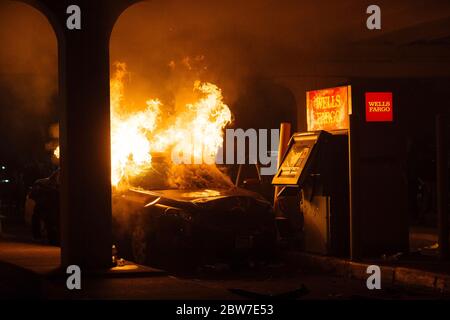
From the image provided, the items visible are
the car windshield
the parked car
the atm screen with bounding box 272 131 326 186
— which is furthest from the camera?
the car windshield

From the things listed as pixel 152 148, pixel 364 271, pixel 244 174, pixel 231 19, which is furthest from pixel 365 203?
pixel 244 174

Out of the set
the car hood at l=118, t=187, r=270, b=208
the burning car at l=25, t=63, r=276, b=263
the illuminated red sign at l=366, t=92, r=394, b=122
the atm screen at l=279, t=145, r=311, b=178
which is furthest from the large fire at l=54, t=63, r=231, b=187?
the illuminated red sign at l=366, t=92, r=394, b=122

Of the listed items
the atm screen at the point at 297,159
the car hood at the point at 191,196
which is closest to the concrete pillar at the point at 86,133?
the car hood at the point at 191,196

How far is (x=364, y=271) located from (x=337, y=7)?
768 centimetres

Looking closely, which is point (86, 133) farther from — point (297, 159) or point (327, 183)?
point (327, 183)

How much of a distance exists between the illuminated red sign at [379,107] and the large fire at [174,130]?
4047 millimetres

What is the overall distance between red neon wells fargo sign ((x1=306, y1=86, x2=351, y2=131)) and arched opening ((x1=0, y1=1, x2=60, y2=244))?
525 centimetres

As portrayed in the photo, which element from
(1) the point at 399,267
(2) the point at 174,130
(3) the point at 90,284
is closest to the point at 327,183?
(1) the point at 399,267

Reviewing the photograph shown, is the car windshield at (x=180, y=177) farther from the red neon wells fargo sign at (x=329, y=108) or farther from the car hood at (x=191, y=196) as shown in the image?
the red neon wells fargo sign at (x=329, y=108)

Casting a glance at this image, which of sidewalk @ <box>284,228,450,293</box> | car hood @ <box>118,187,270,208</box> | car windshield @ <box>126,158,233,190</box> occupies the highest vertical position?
car windshield @ <box>126,158,233,190</box>

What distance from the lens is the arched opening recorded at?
1681 cm

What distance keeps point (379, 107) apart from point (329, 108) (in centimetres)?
77

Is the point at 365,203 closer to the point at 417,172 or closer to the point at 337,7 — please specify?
the point at 337,7

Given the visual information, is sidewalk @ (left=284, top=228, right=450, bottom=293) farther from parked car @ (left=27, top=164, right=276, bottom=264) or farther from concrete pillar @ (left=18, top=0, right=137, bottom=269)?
concrete pillar @ (left=18, top=0, right=137, bottom=269)
